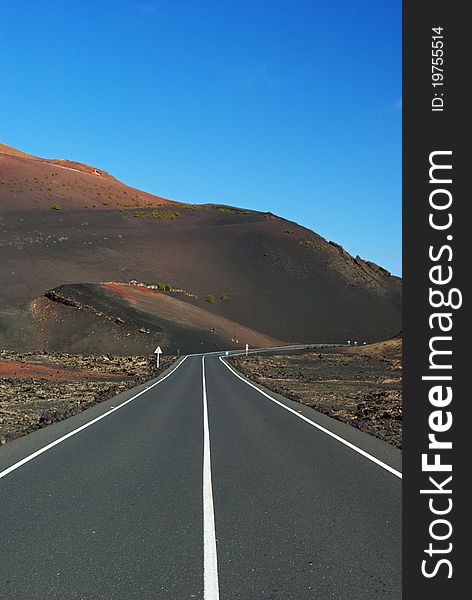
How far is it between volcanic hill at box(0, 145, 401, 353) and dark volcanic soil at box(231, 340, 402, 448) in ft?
84.2

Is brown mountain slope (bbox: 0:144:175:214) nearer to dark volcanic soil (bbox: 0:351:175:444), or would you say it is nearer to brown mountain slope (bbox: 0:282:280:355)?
brown mountain slope (bbox: 0:282:280:355)

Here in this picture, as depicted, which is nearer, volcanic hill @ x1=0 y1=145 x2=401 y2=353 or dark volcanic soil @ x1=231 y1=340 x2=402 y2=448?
dark volcanic soil @ x1=231 y1=340 x2=402 y2=448

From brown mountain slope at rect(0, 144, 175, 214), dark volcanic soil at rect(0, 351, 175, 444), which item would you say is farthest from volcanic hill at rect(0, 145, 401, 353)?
dark volcanic soil at rect(0, 351, 175, 444)

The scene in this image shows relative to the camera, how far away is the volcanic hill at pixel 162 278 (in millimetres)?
85506

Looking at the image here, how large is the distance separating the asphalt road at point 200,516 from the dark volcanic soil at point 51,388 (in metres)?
4.24

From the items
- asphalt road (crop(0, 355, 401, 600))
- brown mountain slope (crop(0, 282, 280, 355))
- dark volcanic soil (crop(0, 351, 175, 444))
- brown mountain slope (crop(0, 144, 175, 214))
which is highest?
brown mountain slope (crop(0, 144, 175, 214))

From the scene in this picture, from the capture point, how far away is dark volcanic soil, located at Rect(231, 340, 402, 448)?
1922 cm

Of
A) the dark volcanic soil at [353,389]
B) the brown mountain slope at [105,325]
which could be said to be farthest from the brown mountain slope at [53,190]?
the dark volcanic soil at [353,389]

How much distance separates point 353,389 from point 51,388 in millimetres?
15262

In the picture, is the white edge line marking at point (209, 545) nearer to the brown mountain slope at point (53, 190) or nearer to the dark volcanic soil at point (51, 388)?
the dark volcanic soil at point (51, 388)

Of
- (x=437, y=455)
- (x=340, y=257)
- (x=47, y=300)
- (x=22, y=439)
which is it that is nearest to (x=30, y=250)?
(x=47, y=300)

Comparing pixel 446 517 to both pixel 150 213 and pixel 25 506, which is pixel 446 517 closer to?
pixel 25 506

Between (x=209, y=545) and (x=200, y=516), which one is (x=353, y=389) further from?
(x=209, y=545)

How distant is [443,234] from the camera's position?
15.6 meters
